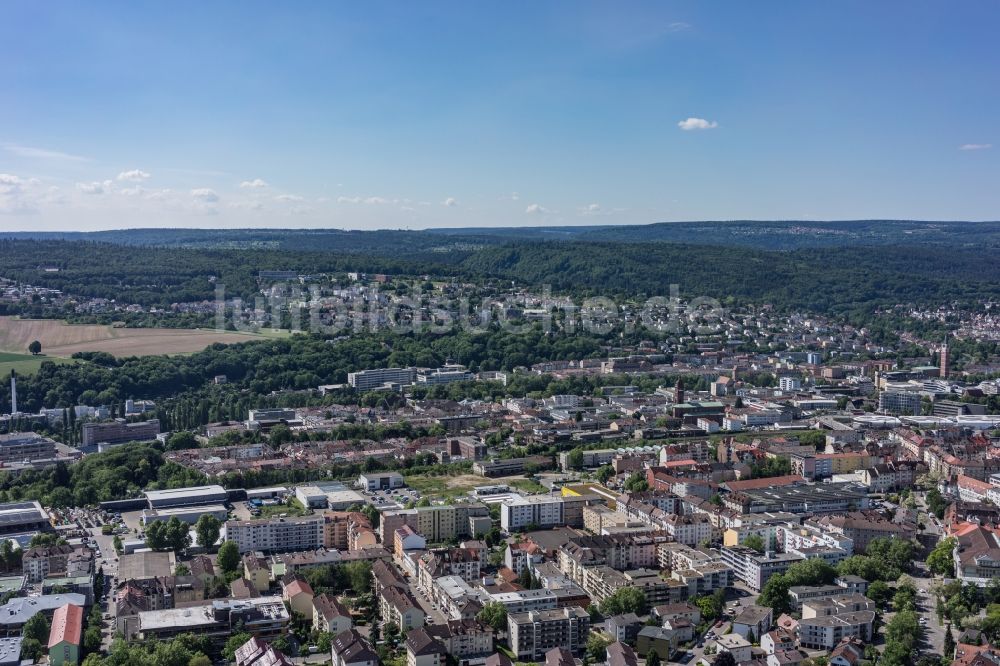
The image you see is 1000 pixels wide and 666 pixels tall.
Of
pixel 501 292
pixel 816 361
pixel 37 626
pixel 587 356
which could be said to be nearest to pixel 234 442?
pixel 37 626

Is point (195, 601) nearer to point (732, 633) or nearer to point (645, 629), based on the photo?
point (645, 629)

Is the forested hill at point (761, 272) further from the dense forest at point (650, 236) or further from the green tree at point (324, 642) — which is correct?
the green tree at point (324, 642)

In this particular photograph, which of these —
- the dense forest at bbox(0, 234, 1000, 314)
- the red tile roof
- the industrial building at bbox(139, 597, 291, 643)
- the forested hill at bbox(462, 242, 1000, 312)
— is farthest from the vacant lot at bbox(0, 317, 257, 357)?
the industrial building at bbox(139, 597, 291, 643)

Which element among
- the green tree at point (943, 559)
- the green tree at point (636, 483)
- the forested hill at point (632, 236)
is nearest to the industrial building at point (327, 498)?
the green tree at point (636, 483)

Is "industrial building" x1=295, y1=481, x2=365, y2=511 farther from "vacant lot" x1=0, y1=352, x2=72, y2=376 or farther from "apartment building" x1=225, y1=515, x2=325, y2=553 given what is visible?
"vacant lot" x1=0, y1=352, x2=72, y2=376

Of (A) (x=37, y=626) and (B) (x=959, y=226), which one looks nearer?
(A) (x=37, y=626)

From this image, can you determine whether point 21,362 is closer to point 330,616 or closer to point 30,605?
point 30,605
